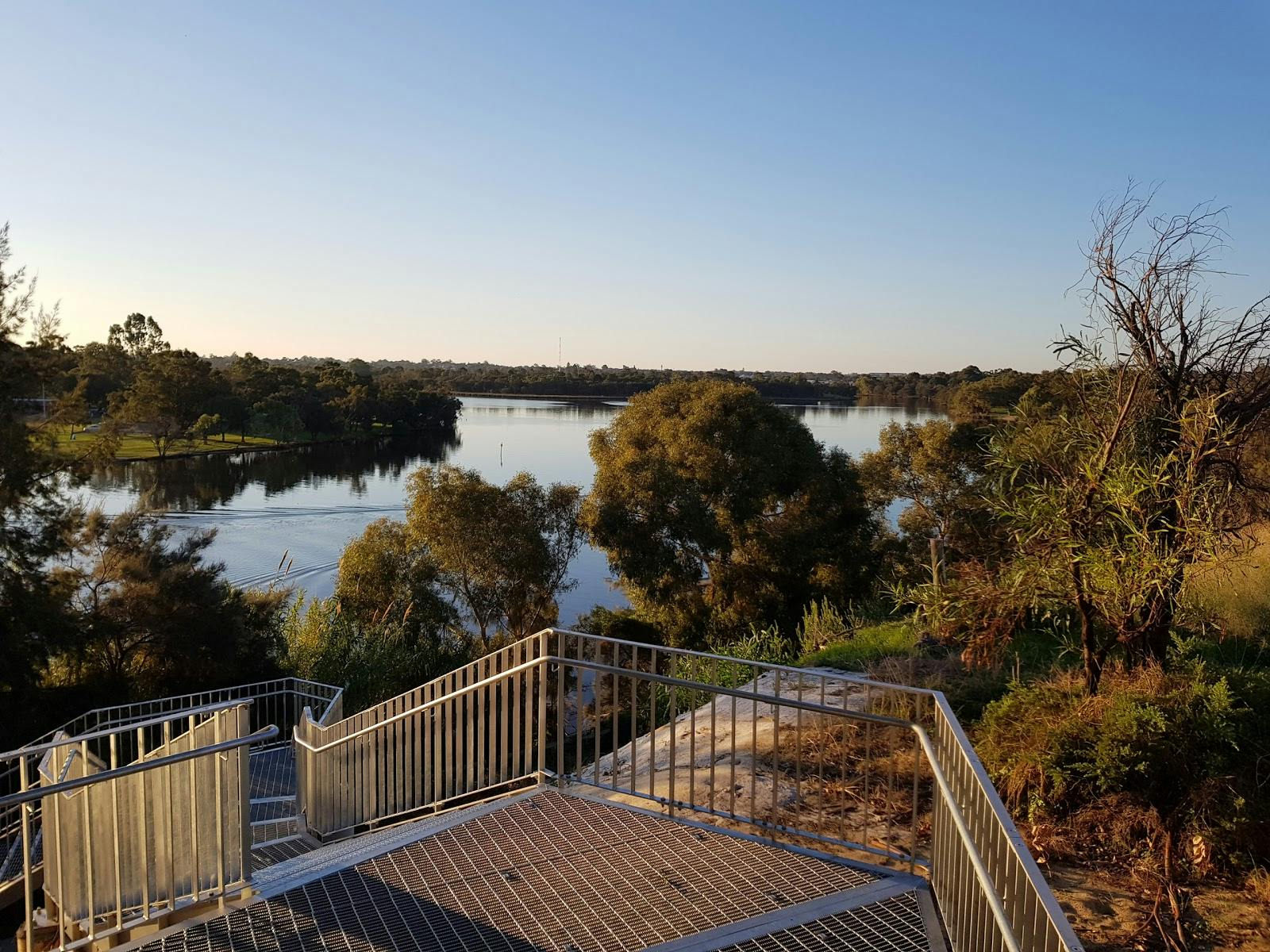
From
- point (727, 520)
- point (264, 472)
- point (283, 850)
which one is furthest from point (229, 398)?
point (283, 850)

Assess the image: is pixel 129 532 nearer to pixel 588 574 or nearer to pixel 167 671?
pixel 167 671

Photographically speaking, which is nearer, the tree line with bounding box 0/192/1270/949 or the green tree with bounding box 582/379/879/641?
the tree line with bounding box 0/192/1270/949

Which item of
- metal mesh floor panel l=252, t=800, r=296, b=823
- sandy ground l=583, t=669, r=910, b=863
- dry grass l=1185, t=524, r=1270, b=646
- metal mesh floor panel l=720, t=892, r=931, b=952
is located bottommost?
metal mesh floor panel l=252, t=800, r=296, b=823

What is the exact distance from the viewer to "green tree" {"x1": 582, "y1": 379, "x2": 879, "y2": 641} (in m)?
25.7

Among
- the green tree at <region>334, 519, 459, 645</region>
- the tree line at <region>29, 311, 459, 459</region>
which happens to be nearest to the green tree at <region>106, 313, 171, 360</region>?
the tree line at <region>29, 311, 459, 459</region>

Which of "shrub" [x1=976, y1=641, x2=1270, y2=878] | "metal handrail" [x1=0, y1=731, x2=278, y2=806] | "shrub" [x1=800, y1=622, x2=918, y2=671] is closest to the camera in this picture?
"metal handrail" [x1=0, y1=731, x2=278, y2=806]

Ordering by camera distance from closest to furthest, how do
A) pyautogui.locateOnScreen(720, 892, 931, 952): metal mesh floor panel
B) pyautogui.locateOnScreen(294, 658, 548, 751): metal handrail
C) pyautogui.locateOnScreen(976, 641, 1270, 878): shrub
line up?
pyautogui.locateOnScreen(720, 892, 931, 952): metal mesh floor panel, pyautogui.locateOnScreen(976, 641, 1270, 878): shrub, pyautogui.locateOnScreen(294, 658, 548, 751): metal handrail

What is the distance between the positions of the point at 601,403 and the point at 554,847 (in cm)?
10315

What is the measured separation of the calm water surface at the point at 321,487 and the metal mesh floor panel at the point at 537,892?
63.1 feet

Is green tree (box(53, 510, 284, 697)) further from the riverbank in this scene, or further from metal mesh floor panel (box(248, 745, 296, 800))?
the riverbank

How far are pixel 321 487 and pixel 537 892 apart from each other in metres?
58.1

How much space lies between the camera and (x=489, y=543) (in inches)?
1049

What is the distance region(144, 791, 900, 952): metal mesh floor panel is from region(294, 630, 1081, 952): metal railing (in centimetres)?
36

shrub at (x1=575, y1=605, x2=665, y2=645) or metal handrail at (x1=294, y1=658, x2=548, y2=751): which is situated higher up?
metal handrail at (x1=294, y1=658, x2=548, y2=751)
